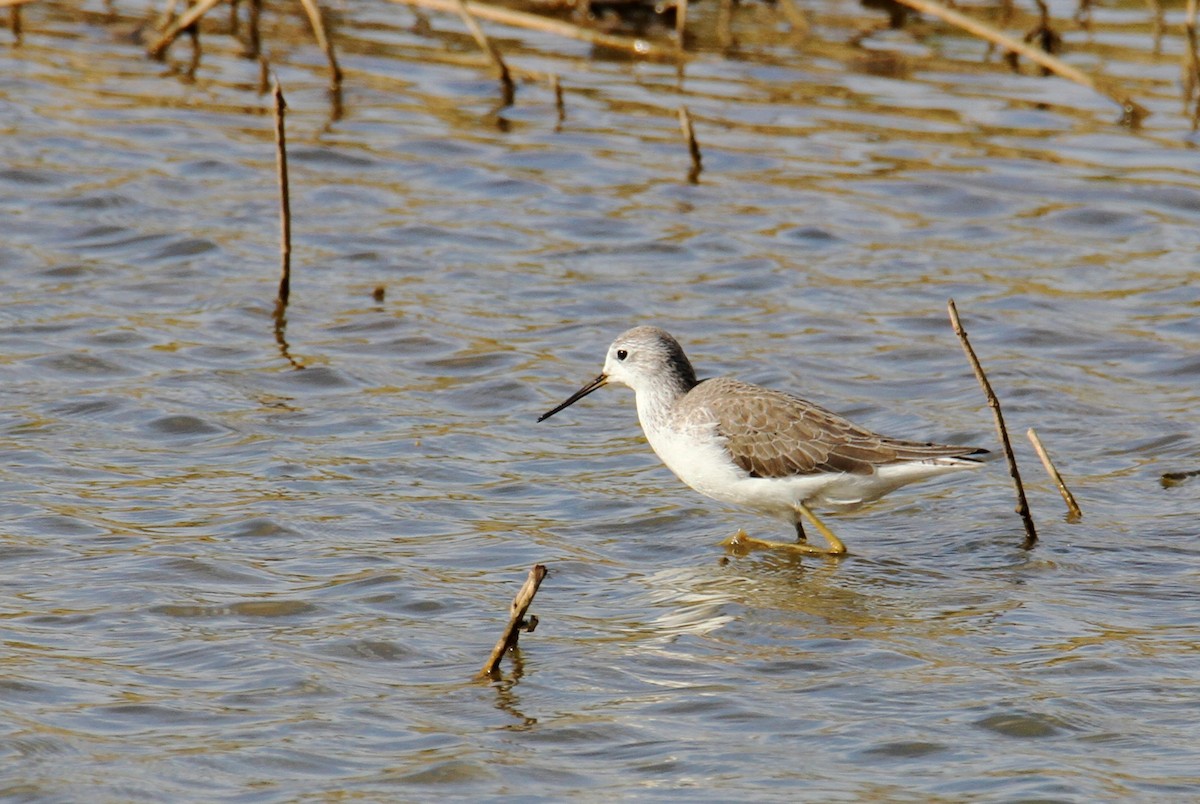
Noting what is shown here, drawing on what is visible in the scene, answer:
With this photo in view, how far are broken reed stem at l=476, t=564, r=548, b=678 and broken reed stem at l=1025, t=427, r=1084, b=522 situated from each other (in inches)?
125

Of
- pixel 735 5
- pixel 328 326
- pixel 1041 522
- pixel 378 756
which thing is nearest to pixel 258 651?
pixel 378 756

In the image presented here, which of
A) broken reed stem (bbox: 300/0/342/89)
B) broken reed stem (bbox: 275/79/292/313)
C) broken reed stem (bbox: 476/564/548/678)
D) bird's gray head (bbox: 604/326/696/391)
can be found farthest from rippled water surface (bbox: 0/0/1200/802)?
bird's gray head (bbox: 604/326/696/391)

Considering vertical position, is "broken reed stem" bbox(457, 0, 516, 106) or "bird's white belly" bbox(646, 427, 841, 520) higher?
"broken reed stem" bbox(457, 0, 516, 106)

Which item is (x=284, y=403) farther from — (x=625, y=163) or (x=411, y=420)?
(x=625, y=163)

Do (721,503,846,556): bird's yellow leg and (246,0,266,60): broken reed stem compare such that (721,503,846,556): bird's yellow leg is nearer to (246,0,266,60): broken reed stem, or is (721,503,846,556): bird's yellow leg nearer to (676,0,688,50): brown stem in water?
(676,0,688,50): brown stem in water

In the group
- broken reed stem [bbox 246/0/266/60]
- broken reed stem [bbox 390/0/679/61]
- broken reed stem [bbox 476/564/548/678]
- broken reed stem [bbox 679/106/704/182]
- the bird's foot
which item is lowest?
the bird's foot

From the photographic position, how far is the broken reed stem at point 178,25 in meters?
16.8

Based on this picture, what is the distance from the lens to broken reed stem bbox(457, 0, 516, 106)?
52.7ft

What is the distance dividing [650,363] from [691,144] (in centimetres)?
573

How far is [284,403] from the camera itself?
10805mm

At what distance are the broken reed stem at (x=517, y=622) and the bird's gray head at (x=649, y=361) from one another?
2.84 meters

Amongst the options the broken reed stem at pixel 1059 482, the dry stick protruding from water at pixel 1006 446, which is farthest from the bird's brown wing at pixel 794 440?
the broken reed stem at pixel 1059 482

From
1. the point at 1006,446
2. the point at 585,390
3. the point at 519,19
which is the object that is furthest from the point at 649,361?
the point at 519,19

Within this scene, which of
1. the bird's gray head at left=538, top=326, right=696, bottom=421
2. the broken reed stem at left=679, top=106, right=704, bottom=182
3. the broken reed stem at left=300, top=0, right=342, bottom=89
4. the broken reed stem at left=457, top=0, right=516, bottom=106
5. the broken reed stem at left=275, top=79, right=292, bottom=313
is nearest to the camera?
the bird's gray head at left=538, top=326, right=696, bottom=421
